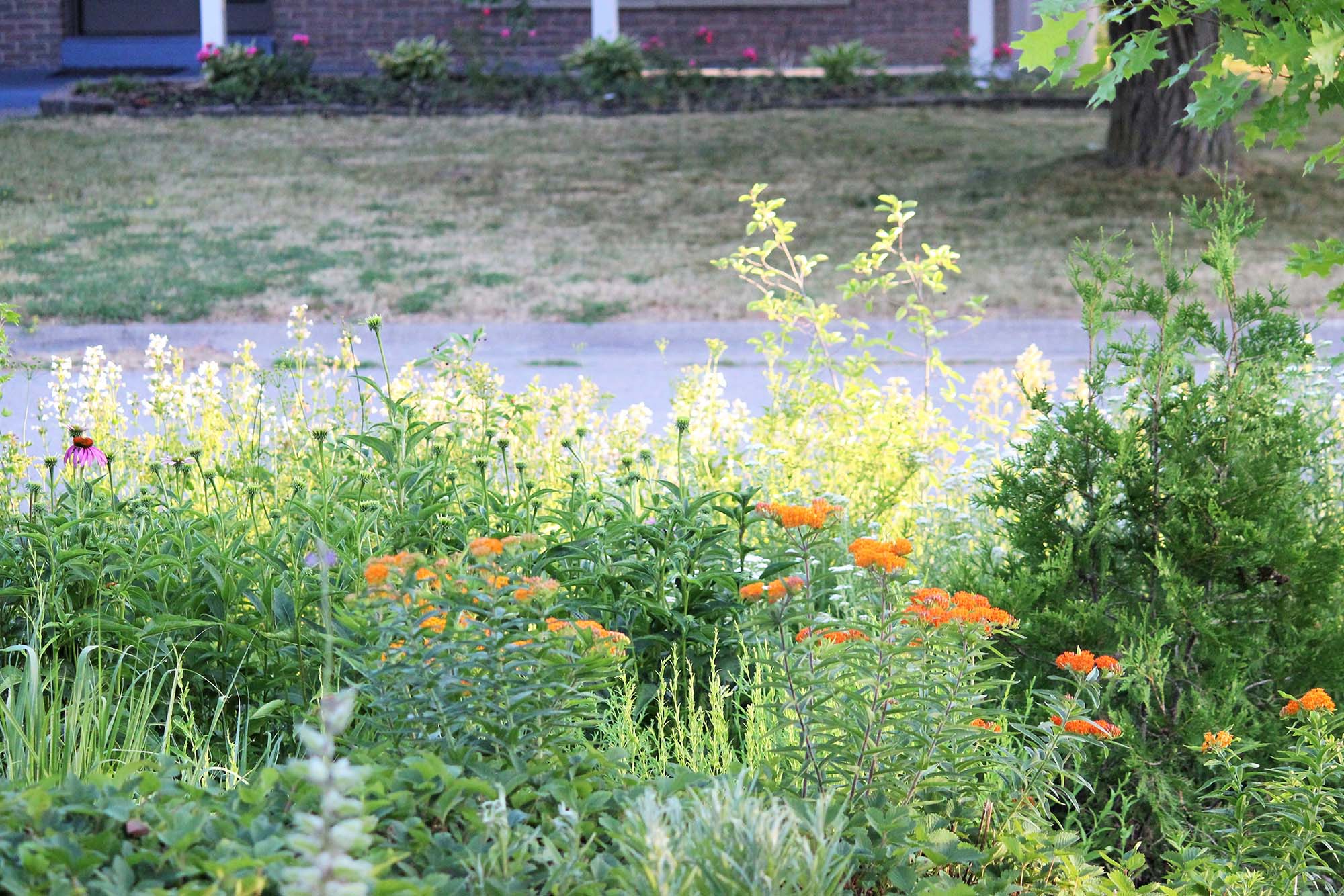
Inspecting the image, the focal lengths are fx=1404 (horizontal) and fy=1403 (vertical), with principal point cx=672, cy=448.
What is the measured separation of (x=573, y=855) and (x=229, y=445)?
348 cm

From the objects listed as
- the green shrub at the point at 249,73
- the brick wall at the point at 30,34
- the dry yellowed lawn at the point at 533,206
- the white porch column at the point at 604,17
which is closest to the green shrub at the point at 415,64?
the green shrub at the point at 249,73

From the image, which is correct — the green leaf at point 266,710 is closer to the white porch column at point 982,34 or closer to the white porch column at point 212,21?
the white porch column at point 212,21

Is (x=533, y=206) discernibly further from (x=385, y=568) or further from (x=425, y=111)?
(x=385, y=568)

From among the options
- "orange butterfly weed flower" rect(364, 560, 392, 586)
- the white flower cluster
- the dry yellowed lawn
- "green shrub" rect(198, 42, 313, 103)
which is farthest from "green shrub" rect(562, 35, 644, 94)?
the white flower cluster

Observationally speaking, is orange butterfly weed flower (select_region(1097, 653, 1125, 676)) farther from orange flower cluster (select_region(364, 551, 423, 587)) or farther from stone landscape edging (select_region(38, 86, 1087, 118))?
stone landscape edging (select_region(38, 86, 1087, 118))

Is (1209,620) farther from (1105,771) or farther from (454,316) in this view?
(454,316)

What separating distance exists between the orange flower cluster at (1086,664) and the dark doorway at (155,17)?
887 inches

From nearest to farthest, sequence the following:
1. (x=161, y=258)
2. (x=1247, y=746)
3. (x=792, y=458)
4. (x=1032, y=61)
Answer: (x=1247, y=746) < (x=1032, y=61) < (x=792, y=458) < (x=161, y=258)

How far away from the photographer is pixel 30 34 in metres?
22.0

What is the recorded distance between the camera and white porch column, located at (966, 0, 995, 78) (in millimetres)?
19875

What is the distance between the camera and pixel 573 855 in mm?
1982

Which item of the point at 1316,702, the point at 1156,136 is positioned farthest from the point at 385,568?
the point at 1156,136

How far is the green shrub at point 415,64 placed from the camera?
1861 centimetres

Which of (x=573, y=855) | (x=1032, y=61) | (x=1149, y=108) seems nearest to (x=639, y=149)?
(x=1149, y=108)
